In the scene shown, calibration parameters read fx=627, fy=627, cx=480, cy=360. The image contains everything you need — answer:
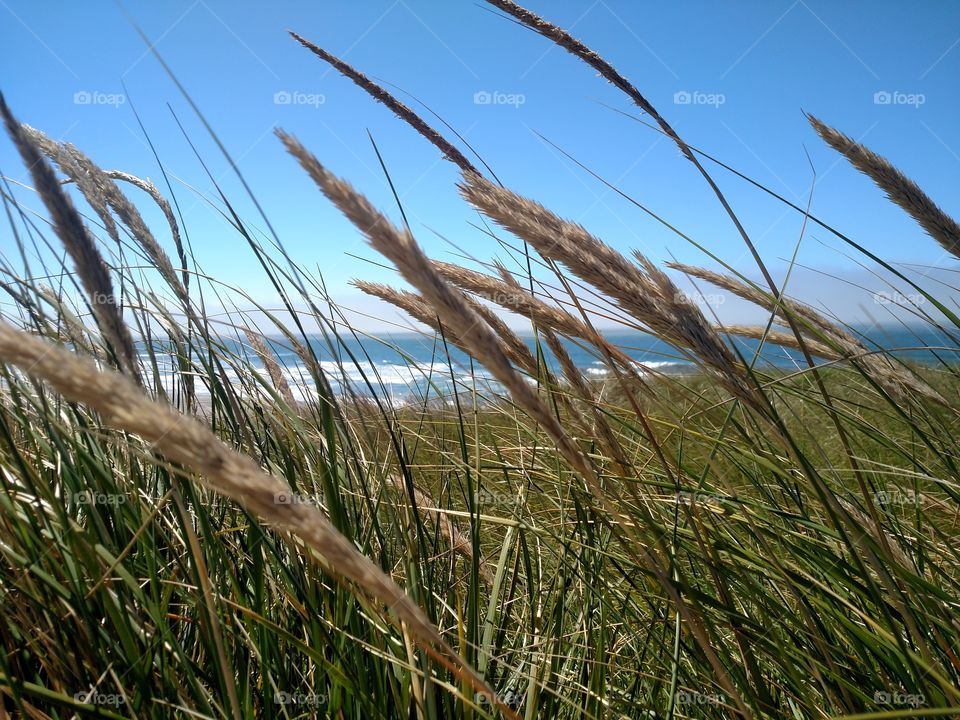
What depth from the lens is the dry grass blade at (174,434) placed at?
0.54 metres

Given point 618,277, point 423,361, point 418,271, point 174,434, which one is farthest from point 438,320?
point 423,361

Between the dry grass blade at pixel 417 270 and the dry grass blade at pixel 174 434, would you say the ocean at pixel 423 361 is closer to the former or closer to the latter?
the dry grass blade at pixel 417 270

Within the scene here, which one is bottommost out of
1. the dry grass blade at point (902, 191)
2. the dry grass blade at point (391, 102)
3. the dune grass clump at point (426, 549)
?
the dune grass clump at point (426, 549)

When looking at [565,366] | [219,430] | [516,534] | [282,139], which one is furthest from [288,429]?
[282,139]

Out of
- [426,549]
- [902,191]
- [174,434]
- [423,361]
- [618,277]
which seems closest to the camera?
[174,434]

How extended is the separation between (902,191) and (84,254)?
191 centimetres

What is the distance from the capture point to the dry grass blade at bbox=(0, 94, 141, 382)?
0.80 meters

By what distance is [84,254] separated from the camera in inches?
31.6

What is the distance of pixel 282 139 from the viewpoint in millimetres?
781

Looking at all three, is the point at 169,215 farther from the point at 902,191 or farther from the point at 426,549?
the point at 902,191

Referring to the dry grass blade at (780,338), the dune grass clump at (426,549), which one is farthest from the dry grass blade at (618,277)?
the dry grass blade at (780,338)

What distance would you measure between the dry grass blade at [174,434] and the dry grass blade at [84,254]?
0.23 meters

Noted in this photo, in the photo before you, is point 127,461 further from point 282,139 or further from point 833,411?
point 833,411

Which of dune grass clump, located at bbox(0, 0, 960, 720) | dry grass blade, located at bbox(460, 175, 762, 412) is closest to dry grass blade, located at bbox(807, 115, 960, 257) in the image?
dune grass clump, located at bbox(0, 0, 960, 720)
